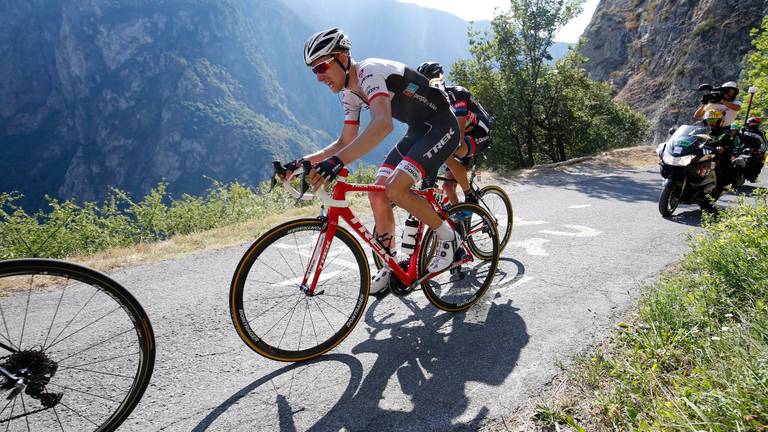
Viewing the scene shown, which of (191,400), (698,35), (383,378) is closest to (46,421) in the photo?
(191,400)

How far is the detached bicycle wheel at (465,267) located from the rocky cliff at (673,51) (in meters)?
47.0

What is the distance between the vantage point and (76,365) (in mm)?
2928

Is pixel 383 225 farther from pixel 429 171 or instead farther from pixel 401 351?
pixel 401 351

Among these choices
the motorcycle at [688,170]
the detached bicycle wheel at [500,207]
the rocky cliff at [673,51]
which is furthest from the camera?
the rocky cliff at [673,51]

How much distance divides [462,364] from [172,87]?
183 metres

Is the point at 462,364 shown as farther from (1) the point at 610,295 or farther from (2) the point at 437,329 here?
(1) the point at 610,295

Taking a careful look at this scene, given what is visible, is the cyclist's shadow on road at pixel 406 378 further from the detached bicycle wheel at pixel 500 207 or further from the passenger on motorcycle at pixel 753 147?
the passenger on motorcycle at pixel 753 147

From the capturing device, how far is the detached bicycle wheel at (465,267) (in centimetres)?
372

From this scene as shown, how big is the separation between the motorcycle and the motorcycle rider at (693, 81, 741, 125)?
108 centimetres

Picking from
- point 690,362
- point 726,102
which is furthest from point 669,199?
point 690,362

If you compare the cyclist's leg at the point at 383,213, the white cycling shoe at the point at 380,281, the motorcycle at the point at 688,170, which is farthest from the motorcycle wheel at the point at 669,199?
the white cycling shoe at the point at 380,281

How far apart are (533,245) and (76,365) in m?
5.16

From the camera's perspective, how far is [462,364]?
2.96 meters

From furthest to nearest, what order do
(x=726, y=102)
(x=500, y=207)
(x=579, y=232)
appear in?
(x=726, y=102)
(x=579, y=232)
(x=500, y=207)
